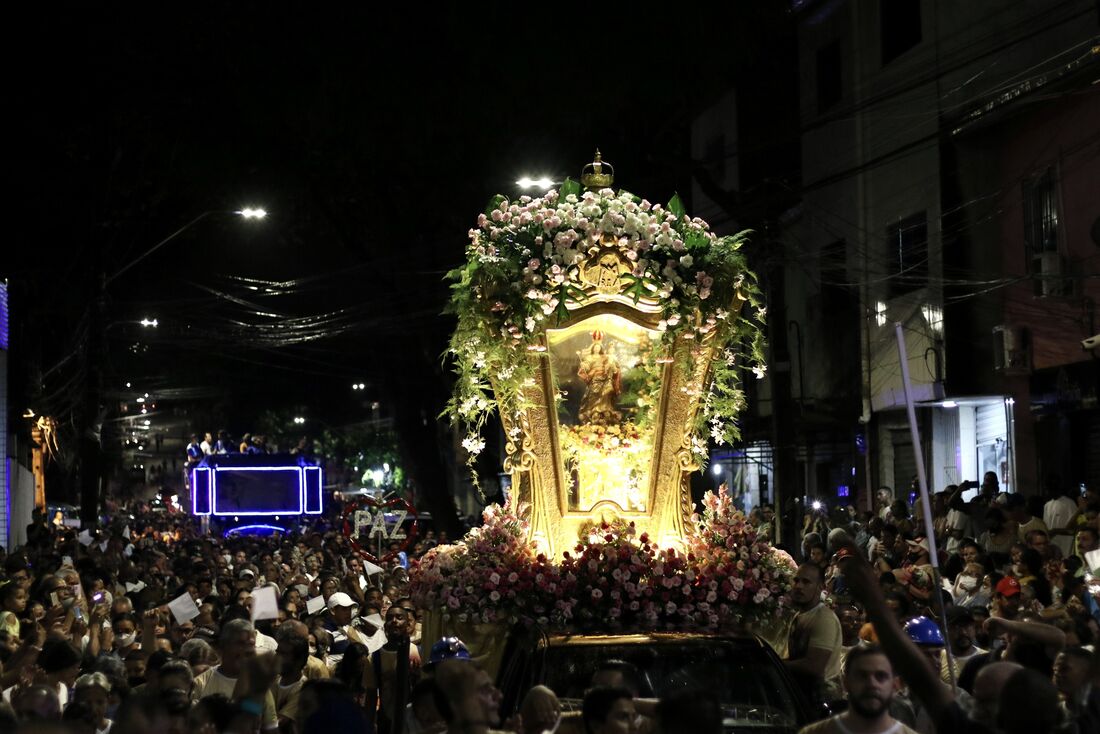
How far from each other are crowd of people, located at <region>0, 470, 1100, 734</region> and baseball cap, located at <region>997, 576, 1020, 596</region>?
0.03 metres

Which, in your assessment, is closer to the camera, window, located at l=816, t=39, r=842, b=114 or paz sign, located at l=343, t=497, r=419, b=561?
paz sign, located at l=343, t=497, r=419, b=561

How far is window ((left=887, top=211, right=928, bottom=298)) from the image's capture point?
25.0 meters

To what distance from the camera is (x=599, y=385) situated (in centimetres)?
1240

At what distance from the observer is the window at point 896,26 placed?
2625 centimetres

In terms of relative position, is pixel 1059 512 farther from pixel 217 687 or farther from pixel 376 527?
pixel 376 527

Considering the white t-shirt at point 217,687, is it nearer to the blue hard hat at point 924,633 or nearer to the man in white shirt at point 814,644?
the man in white shirt at point 814,644

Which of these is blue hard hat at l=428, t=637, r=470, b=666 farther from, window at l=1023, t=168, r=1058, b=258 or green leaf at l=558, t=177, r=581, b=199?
window at l=1023, t=168, r=1058, b=258

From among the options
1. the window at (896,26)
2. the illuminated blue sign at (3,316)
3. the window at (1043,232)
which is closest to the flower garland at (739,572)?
the window at (1043,232)

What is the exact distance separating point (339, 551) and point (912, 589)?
54.9 feet

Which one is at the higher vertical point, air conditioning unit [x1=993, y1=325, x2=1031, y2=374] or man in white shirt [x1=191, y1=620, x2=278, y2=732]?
air conditioning unit [x1=993, y1=325, x2=1031, y2=374]

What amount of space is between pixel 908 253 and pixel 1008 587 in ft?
40.5

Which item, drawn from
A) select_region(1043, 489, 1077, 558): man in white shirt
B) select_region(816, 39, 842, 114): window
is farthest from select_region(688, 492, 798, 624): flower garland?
select_region(816, 39, 842, 114): window

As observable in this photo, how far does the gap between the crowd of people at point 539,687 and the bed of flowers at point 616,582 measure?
1.50 feet

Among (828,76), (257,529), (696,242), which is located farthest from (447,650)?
(257,529)
